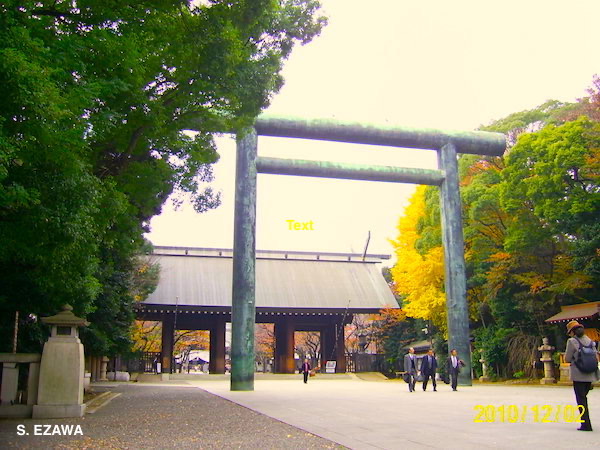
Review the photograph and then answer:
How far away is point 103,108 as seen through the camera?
8.29 metres

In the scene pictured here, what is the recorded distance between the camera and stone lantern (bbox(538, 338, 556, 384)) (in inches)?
792

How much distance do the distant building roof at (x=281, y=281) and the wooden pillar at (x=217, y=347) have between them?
6.36 ft

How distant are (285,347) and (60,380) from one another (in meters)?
24.1

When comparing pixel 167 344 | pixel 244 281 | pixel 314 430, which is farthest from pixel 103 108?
pixel 167 344

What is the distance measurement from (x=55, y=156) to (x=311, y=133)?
493 inches

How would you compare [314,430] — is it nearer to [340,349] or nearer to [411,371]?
[411,371]

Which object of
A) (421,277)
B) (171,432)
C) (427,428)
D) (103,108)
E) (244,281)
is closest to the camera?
(427,428)

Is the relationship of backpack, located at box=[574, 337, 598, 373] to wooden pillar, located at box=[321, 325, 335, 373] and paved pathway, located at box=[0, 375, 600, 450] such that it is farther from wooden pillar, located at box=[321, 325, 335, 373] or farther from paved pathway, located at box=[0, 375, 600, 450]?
wooden pillar, located at box=[321, 325, 335, 373]

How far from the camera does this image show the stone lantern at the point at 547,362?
2012 centimetres

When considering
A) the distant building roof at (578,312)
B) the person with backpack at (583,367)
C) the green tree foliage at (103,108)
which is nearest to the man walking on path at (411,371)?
the distant building roof at (578,312)

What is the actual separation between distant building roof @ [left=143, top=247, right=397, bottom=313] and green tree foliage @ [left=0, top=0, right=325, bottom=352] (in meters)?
17.7

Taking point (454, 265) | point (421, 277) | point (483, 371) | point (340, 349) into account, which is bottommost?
point (483, 371)

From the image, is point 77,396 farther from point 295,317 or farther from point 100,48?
point 295,317
